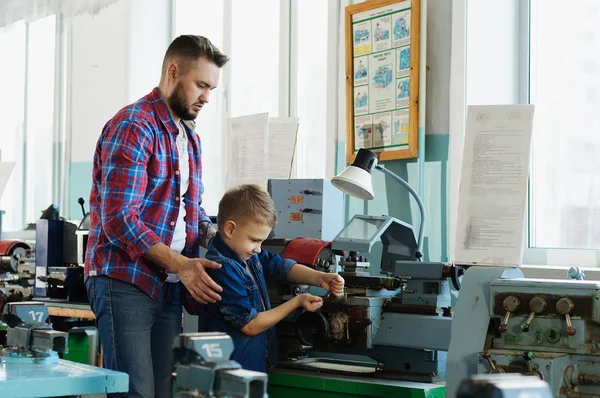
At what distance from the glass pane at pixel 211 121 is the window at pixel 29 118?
138cm

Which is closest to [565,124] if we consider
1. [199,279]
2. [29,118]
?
[199,279]

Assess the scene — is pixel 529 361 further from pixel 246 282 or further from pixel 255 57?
pixel 255 57

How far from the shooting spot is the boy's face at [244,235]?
2502 mm

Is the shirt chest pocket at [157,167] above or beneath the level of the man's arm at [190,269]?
above

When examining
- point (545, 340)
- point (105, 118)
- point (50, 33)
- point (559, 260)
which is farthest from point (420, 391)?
point (50, 33)

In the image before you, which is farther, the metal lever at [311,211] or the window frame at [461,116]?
the window frame at [461,116]

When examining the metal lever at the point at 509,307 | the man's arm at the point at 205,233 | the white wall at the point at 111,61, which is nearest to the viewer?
the metal lever at the point at 509,307

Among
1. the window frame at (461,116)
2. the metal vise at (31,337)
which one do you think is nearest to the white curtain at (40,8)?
the window frame at (461,116)

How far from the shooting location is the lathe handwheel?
8.36 feet

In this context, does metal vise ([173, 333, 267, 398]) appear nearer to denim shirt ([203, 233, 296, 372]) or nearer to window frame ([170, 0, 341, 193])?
denim shirt ([203, 233, 296, 372])

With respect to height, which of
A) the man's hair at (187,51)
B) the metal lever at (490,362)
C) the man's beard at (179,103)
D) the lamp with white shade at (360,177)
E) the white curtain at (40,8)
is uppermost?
the white curtain at (40,8)

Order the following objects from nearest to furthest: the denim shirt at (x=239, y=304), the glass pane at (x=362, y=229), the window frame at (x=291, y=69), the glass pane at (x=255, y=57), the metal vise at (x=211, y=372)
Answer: the metal vise at (x=211, y=372) < the denim shirt at (x=239, y=304) < the glass pane at (x=362, y=229) < the window frame at (x=291, y=69) < the glass pane at (x=255, y=57)

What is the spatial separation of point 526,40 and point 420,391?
68.2 inches

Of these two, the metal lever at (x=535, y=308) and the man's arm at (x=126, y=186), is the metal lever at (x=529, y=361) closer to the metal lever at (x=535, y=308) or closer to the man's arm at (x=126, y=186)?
the metal lever at (x=535, y=308)
